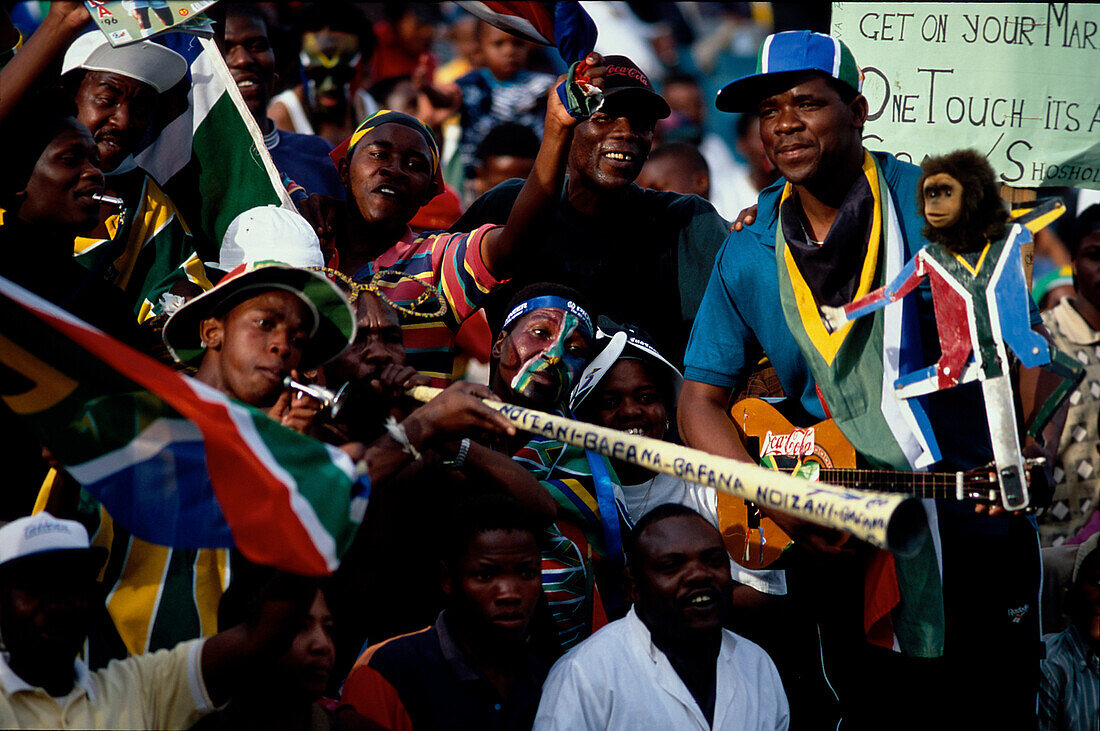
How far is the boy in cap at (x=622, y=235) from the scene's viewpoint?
5414mm

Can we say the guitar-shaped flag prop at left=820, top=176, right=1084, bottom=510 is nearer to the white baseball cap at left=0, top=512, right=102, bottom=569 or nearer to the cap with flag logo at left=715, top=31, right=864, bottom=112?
the cap with flag logo at left=715, top=31, right=864, bottom=112

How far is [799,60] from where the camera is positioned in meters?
4.43

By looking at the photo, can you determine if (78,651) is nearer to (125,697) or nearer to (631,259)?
(125,697)

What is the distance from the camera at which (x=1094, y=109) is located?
18.9ft

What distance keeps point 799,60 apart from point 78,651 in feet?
9.53

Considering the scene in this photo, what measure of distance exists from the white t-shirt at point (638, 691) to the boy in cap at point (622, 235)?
5.20 ft

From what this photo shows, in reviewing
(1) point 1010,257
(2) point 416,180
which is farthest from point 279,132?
(1) point 1010,257

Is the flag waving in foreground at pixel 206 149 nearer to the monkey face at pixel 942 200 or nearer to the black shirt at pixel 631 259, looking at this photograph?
the black shirt at pixel 631 259

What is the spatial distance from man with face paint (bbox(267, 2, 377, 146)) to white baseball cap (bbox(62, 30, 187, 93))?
216 cm

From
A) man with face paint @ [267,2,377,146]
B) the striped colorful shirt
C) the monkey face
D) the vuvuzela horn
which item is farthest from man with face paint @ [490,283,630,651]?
man with face paint @ [267,2,377,146]

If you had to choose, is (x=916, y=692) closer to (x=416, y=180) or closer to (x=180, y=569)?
(x=180, y=569)

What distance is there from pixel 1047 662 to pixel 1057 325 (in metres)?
2.25

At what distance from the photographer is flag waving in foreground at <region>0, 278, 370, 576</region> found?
10.8ft

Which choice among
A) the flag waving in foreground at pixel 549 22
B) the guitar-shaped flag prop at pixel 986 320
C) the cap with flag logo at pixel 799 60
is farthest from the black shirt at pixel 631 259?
the guitar-shaped flag prop at pixel 986 320
